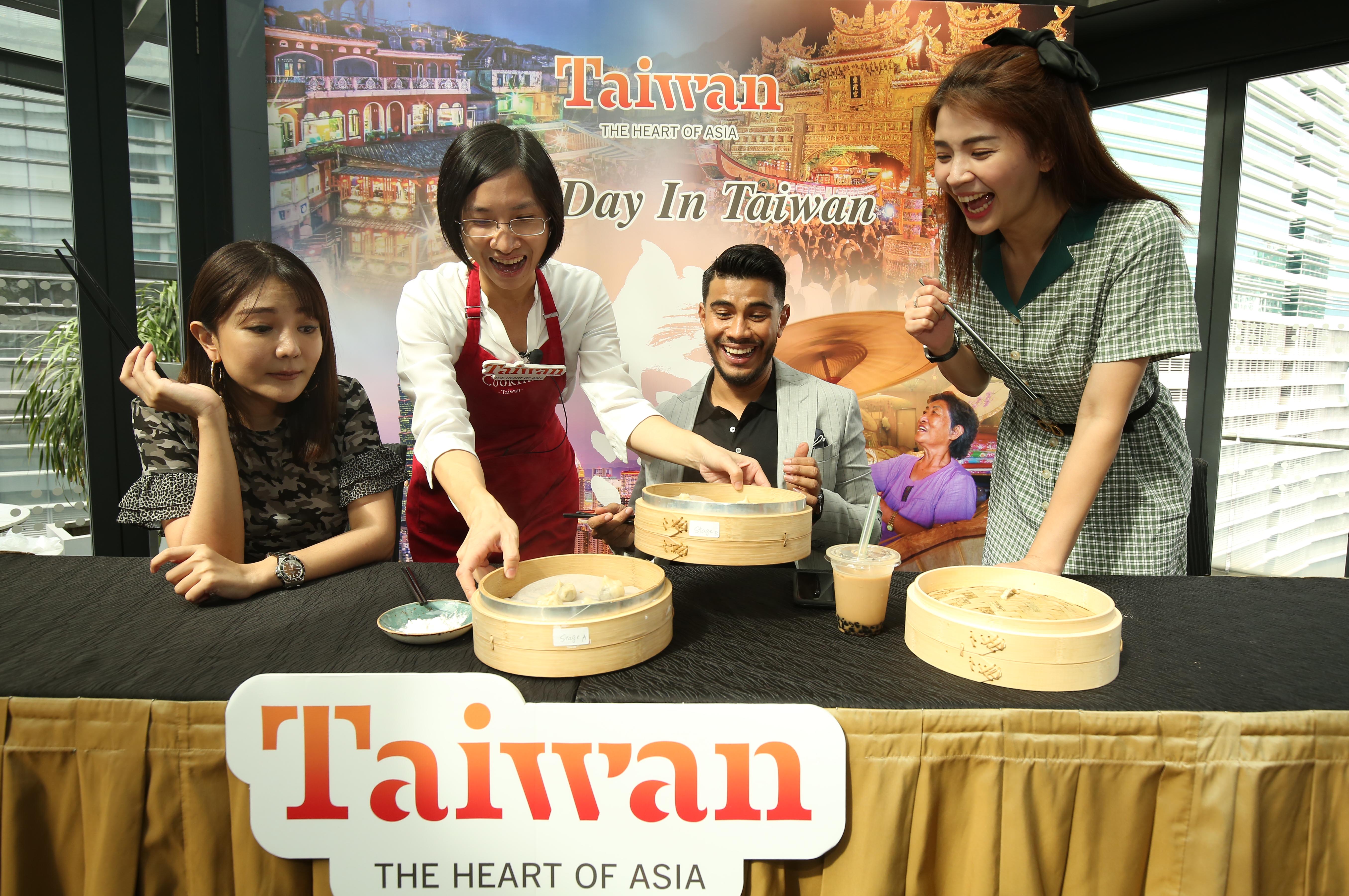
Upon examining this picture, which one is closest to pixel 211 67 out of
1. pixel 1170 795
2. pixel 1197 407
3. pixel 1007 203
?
pixel 1007 203

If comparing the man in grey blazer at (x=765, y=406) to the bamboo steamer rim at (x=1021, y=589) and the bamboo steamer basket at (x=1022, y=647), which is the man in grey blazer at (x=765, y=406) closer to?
the bamboo steamer rim at (x=1021, y=589)

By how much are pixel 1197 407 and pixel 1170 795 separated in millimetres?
3209

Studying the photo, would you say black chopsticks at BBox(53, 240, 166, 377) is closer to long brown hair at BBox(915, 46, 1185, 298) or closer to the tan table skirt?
the tan table skirt

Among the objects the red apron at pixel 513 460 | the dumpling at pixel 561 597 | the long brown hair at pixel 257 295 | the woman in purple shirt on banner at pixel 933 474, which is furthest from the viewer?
the woman in purple shirt on banner at pixel 933 474

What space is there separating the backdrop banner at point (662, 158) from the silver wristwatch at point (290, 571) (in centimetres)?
176

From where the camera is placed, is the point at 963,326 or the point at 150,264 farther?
the point at 150,264

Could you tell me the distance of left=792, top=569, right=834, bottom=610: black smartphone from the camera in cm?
140

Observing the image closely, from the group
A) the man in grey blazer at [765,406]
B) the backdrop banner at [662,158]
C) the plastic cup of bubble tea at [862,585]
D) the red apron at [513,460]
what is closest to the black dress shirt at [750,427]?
the man in grey blazer at [765,406]

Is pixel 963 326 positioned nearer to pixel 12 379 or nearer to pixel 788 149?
pixel 788 149

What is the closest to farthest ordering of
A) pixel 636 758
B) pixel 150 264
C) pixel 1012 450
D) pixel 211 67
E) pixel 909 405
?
pixel 636 758 < pixel 1012 450 < pixel 150 264 < pixel 211 67 < pixel 909 405

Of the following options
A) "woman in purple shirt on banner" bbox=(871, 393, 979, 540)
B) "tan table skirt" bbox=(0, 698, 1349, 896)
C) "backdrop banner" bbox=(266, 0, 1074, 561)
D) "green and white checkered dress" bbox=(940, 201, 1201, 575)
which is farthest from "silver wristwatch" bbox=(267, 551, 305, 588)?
"woman in purple shirt on banner" bbox=(871, 393, 979, 540)

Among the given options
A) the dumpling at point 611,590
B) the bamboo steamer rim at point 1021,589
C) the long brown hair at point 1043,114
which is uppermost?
the long brown hair at point 1043,114

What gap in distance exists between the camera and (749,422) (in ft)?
7.55

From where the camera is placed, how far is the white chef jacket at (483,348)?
1.67 meters
